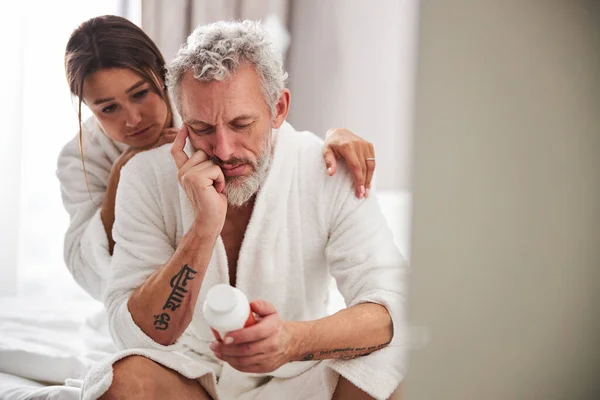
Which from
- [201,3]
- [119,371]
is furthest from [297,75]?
[119,371]

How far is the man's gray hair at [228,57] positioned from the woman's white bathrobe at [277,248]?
5.1 inches

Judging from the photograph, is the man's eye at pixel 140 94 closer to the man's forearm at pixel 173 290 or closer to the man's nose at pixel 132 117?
the man's nose at pixel 132 117

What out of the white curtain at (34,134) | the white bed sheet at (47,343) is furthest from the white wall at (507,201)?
the white curtain at (34,134)

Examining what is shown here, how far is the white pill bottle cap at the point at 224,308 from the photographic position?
0.68 meters

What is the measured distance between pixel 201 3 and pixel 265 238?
684mm

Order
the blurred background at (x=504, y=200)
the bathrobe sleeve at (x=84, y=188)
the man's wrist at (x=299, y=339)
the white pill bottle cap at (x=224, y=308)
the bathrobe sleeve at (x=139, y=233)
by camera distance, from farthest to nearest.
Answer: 1. the bathrobe sleeve at (x=84, y=188)
2. the bathrobe sleeve at (x=139, y=233)
3. the man's wrist at (x=299, y=339)
4. the white pill bottle cap at (x=224, y=308)
5. the blurred background at (x=504, y=200)

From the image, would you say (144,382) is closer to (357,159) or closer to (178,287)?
(178,287)

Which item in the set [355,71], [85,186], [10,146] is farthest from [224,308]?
[10,146]

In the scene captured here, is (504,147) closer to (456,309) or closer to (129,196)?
(456,309)

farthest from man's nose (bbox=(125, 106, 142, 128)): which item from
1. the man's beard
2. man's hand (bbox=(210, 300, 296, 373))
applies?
man's hand (bbox=(210, 300, 296, 373))

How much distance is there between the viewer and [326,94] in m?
1.41

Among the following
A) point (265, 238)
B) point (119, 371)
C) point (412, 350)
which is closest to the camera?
point (412, 350)

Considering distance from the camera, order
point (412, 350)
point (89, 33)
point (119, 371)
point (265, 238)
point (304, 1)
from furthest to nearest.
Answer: point (304, 1), point (89, 33), point (265, 238), point (119, 371), point (412, 350)

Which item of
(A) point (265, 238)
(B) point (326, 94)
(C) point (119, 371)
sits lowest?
(C) point (119, 371)
